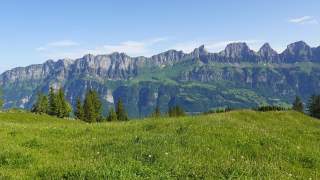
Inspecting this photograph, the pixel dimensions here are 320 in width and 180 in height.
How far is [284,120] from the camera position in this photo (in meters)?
65.9

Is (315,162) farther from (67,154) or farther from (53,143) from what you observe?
(53,143)

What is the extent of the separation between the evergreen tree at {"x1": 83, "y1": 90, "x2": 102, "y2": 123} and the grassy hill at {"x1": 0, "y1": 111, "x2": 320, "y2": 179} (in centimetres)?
12569

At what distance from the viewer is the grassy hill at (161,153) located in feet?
52.5

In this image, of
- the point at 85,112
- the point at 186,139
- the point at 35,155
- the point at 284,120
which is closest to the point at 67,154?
the point at 35,155

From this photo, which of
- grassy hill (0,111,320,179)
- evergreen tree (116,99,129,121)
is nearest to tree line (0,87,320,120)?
evergreen tree (116,99,129,121)

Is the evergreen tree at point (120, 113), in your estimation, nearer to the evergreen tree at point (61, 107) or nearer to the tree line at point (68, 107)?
the tree line at point (68, 107)

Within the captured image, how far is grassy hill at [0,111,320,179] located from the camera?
16.0m

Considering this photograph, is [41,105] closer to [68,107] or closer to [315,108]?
[68,107]

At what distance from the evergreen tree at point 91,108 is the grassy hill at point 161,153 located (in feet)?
412

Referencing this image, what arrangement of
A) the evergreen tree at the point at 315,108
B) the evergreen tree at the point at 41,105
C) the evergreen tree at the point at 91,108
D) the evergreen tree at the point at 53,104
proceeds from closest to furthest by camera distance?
the evergreen tree at the point at 53,104 < the evergreen tree at the point at 41,105 < the evergreen tree at the point at 315,108 < the evergreen tree at the point at 91,108

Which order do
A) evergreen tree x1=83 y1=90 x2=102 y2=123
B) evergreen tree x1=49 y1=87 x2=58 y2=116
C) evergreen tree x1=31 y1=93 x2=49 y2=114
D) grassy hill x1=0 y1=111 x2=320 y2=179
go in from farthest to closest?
evergreen tree x1=83 y1=90 x2=102 y2=123
evergreen tree x1=31 y1=93 x2=49 y2=114
evergreen tree x1=49 y1=87 x2=58 y2=116
grassy hill x1=0 y1=111 x2=320 y2=179

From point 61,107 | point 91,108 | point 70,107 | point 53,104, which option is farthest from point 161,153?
point 91,108

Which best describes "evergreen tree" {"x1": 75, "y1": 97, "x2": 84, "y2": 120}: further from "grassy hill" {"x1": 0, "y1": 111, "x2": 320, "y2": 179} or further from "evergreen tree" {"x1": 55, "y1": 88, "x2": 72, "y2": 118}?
"grassy hill" {"x1": 0, "y1": 111, "x2": 320, "y2": 179}

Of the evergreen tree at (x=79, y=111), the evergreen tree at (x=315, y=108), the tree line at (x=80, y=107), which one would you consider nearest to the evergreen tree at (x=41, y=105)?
the tree line at (x=80, y=107)
